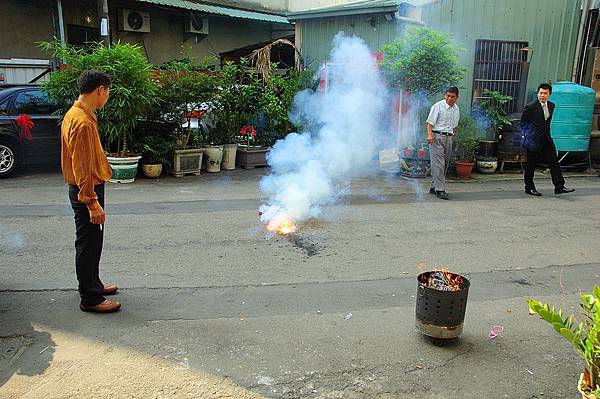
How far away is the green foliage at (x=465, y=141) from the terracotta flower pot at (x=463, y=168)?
181mm

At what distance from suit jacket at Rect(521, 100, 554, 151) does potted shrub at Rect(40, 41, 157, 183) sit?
706 cm

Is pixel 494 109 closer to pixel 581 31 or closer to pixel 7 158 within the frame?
pixel 581 31

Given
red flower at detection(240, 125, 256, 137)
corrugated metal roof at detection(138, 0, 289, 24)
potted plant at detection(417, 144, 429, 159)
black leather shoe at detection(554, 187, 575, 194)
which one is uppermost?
corrugated metal roof at detection(138, 0, 289, 24)

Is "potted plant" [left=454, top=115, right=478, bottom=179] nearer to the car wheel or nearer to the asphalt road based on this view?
the asphalt road

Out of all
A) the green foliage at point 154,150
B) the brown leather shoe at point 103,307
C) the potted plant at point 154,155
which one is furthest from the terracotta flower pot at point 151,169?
the brown leather shoe at point 103,307

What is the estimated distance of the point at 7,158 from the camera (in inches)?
379

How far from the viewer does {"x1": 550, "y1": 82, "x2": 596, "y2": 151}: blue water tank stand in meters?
11.3

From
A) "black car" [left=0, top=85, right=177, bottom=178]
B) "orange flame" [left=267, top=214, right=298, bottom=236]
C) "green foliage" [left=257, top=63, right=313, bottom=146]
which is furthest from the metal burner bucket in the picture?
"green foliage" [left=257, top=63, right=313, bottom=146]

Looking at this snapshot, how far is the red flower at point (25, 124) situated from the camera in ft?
31.8

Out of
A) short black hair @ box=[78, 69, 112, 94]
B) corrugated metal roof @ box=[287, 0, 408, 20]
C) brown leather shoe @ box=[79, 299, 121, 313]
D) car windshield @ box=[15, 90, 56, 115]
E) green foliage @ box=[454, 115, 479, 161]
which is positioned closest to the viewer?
short black hair @ box=[78, 69, 112, 94]

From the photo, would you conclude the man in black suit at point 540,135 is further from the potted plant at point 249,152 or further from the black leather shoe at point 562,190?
the potted plant at point 249,152

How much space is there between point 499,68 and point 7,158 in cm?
1097

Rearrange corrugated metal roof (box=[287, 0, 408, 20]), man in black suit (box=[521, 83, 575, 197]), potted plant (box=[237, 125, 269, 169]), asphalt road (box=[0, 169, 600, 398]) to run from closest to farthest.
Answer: asphalt road (box=[0, 169, 600, 398]), man in black suit (box=[521, 83, 575, 197]), corrugated metal roof (box=[287, 0, 408, 20]), potted plant (box=[237, 125, 269, 169])

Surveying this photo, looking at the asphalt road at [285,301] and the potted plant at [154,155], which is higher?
the potted plant at [154,155]
